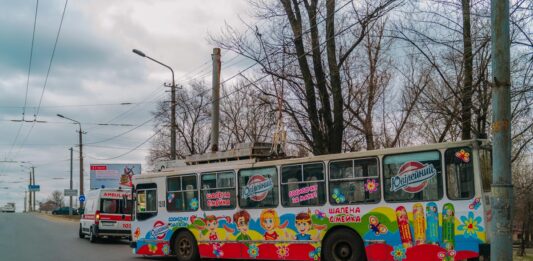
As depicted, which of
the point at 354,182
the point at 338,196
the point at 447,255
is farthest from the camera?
the point at 338,196

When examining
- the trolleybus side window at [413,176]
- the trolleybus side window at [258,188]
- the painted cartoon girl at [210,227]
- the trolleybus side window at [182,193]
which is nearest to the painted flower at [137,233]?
the trolleybus side window at [182,193]

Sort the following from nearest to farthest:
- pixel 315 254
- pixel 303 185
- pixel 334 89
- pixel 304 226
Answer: pixel 315 254, pixel 304 226, pixel 303 185, pixel 334 89

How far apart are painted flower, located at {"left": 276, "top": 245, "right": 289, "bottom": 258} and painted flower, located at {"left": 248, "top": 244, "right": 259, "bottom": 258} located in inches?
26.9

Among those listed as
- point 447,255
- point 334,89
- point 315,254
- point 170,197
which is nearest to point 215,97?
point 334,89

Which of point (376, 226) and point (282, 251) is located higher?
point (376, 226)

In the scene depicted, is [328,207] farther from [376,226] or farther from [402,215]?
[402,215]

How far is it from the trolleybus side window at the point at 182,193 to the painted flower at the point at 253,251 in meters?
2.25

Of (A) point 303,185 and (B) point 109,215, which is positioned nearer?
→ (A) point 303,185

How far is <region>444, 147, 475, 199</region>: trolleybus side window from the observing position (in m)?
10.3

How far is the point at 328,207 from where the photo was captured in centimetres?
1216

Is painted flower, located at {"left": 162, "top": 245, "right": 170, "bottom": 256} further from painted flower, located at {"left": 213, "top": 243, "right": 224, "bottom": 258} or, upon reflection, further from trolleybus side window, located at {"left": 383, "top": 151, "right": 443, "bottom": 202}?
trolleybus side window, located at {"left": 383, "top": 151, "right": 443, "bottom": 202}

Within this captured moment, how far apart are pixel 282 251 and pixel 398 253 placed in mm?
3001

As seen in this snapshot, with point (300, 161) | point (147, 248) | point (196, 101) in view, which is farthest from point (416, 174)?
point (196, 101)

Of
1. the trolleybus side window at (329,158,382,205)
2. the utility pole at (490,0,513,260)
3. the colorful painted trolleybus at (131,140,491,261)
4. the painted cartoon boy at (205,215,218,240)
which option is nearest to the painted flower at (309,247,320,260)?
the colorful painted trolleybus at (131,140,491,261)
